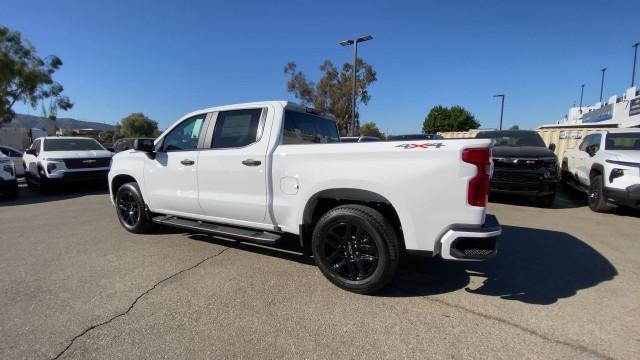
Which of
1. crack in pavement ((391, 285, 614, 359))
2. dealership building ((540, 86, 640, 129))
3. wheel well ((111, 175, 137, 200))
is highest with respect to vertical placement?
dealership building ((540, 86, 640, 129))

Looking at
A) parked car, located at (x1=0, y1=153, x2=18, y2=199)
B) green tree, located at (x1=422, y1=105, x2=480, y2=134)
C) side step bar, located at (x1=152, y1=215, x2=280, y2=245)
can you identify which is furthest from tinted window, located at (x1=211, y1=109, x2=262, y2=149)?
green tree, located at (x1=422, y1=105, x2=480, y2=134)

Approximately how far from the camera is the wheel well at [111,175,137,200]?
5.18m

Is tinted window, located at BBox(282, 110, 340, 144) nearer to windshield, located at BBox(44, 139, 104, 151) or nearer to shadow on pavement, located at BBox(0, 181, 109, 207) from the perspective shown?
shadow on pavement, located at BBox(0, 181, 109, 207)

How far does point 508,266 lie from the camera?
3.72 meters

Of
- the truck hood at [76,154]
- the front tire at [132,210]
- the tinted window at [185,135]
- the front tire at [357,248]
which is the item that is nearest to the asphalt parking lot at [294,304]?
the front tire at [357,248]

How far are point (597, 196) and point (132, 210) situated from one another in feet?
28.8

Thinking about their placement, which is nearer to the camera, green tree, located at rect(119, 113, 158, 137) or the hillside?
the hillside

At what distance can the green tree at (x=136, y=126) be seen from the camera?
3120 inches

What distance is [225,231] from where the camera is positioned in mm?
3850

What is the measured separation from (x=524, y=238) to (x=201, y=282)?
4.52 meters

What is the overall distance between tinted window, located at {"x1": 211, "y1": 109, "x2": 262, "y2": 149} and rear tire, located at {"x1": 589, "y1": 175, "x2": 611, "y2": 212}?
6866 mm

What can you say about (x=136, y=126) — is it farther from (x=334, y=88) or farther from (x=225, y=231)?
(x=225, y=231)

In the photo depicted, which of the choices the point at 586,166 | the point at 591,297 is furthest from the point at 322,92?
the point at 591,297

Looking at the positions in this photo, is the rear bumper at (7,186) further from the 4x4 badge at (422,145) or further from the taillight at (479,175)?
the taillight at (479,175)
